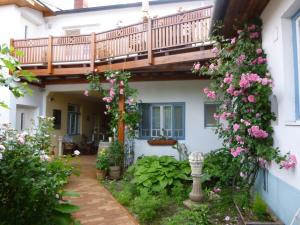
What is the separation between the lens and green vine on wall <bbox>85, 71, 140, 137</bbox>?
8.60m

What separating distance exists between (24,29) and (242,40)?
9933 mm

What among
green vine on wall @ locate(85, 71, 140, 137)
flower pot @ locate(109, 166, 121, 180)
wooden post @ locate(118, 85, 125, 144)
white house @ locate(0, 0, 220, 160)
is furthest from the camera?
wooden post @ locate(118, 85, 125, 144)

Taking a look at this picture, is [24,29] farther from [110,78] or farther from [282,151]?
[282,151]

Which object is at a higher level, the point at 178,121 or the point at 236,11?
the point at 236,11

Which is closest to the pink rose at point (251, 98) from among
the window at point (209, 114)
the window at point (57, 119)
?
the window at point (209, 114)

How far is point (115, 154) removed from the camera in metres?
8.42

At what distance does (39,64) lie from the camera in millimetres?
9672

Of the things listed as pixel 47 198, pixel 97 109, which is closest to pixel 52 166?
pixel 47 198

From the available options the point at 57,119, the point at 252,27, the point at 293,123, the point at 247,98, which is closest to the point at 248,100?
the point at 247,98

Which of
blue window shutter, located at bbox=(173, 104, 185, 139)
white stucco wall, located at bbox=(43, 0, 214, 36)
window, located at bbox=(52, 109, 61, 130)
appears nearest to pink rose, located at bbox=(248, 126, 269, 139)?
blue window shutter, located at bbox=(173, 104, 185, 139)

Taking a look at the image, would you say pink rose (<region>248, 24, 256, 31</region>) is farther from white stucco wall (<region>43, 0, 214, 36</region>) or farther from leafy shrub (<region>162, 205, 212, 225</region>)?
white stucco wall (<region>43, 0, 214, 36</region>)

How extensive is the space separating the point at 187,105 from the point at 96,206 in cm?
480

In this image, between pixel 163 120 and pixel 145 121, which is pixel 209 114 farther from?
pixel 145 121

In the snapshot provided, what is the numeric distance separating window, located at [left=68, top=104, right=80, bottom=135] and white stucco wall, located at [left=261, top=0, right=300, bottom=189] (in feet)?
38.7
